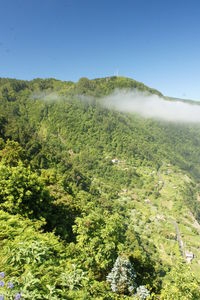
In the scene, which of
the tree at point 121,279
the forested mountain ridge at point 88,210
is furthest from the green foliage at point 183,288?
the tree at point 121,279

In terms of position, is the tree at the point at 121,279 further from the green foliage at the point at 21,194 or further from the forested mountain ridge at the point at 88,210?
the green foliage at the point at 21,194

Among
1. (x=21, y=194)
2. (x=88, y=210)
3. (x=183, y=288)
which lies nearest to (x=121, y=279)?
(x=183, y=288)

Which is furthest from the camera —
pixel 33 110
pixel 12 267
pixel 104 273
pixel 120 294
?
pixel 33 110

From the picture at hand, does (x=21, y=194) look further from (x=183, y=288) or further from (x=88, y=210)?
(x=183, y=288)

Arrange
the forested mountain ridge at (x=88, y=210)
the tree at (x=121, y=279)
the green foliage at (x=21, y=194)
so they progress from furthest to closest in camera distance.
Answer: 1. the green foliage at (x=21, y=194)
2. the tree at (x=121, y=279)
3. the forested mountain ridge at (x=88, y=210)

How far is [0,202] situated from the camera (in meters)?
14.6

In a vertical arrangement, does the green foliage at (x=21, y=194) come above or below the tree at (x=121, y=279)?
above

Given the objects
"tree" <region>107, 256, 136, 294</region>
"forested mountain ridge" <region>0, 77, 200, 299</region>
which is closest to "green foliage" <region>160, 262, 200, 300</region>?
"forested mountain ridge" <region>0, 77, 200, 299</region>

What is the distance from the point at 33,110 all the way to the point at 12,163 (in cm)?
17634

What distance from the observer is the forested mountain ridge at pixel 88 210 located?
7294 millimetres

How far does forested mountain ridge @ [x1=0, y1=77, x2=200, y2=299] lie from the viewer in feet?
A: 23.9

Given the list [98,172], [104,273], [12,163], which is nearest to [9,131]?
[12,163]

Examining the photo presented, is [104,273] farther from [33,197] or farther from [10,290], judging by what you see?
[10,290]

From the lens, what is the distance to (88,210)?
1786 centimetres
